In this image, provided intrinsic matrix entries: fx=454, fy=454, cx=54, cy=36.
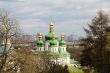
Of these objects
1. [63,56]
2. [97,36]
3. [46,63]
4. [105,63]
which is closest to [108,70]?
[105,63]

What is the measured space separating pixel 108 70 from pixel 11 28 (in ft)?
46.4

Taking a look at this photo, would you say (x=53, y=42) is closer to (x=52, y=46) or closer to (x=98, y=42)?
(x=52, y=46)

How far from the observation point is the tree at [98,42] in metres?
38.2

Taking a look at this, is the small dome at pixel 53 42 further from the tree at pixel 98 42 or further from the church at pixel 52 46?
the tree at pixel 98 42

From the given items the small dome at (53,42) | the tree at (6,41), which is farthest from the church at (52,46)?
the tree at (6,41)

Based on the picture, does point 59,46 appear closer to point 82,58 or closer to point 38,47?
point 38,47

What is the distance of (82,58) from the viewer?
131ft

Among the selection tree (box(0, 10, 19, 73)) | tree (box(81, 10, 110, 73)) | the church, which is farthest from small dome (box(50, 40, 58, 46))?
tree (box(0, 10, 19, 73))

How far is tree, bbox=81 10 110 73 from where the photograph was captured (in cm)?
3822

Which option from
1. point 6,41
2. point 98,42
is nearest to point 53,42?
point 98,42

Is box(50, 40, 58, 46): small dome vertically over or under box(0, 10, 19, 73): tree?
under

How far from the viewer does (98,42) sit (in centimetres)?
3828

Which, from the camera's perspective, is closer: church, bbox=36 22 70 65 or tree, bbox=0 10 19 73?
tree, bbox=0 10 19 73

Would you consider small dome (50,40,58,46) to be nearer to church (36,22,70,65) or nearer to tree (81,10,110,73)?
church (36,22,70,65)
